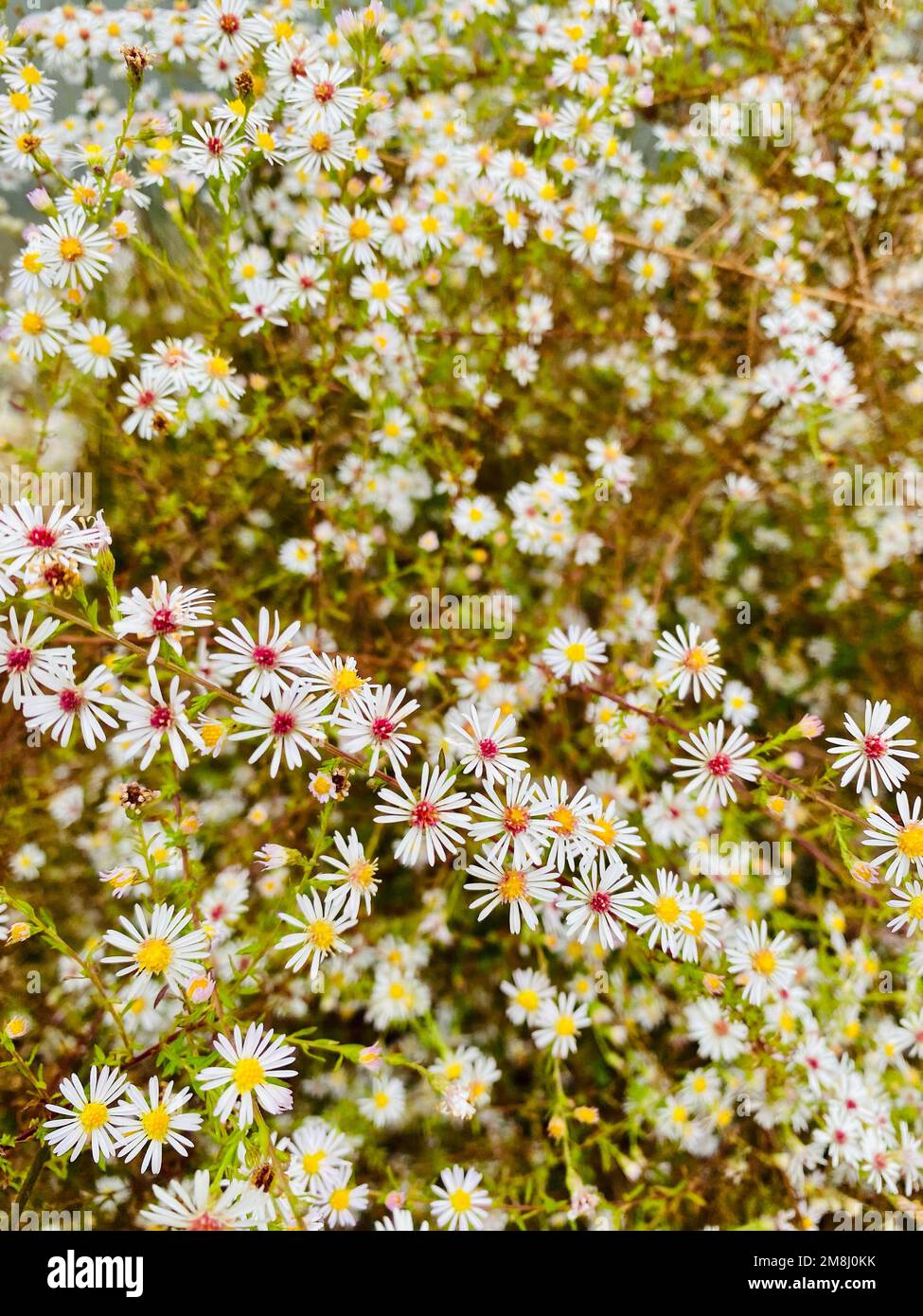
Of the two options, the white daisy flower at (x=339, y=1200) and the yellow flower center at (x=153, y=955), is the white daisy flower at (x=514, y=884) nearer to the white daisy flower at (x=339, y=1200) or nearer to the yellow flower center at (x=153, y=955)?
the yellow flower center at (x=153, y=955)

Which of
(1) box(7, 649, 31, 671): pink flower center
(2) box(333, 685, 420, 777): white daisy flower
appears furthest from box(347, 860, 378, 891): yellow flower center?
(1) box(7, 649, 31, 671): pink flower center

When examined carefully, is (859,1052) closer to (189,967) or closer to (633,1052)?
(633,1052)

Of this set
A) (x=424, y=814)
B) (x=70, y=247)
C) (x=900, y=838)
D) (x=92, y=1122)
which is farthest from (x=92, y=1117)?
(x=70, y=247)

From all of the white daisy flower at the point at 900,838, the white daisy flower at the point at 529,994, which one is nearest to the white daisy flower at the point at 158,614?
the white daisy flower at the point at 900,838

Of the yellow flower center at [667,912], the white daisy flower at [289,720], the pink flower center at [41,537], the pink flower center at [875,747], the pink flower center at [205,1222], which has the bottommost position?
the pink flower center at [205,1222]

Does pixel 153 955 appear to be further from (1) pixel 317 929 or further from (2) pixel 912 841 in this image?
(2) pixel 912 841
